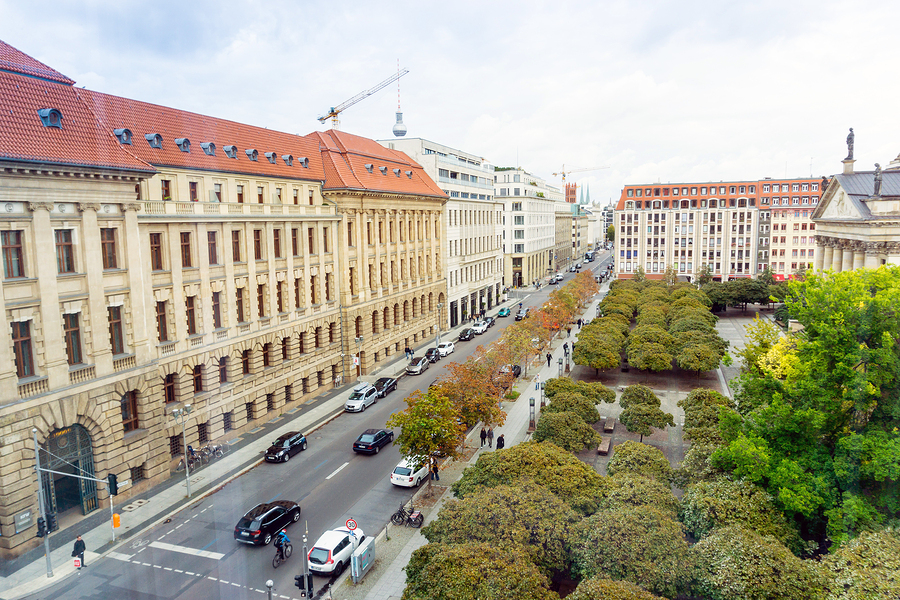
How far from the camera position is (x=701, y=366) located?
41.2 m

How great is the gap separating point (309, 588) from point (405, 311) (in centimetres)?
3776

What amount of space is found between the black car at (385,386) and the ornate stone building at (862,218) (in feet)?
101

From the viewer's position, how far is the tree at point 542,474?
2017 centimetres

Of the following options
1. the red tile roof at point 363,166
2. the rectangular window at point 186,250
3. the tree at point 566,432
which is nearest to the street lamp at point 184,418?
the rectangular window at point 186,250

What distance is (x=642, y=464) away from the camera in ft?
75.4

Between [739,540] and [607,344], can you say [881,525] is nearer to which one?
[739,540]

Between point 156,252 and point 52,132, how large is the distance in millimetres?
7182

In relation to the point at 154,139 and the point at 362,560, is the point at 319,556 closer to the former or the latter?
the point at 362,560

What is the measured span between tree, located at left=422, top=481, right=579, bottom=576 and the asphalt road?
5928 millimetres

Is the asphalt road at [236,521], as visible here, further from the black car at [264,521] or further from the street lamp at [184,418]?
the street lamp at [184,418]

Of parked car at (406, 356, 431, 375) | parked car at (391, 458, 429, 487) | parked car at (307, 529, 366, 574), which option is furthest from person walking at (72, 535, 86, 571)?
parked car at (406, 356, 431, 375)

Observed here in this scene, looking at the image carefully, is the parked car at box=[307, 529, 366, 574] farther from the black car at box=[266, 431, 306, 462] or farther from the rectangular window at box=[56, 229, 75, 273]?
the rectangular window at box=[56, 229, 75, 273]

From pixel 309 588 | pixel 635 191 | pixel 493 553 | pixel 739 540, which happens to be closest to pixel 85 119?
pixel 309 588

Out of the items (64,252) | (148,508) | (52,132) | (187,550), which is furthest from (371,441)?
(52,132)
